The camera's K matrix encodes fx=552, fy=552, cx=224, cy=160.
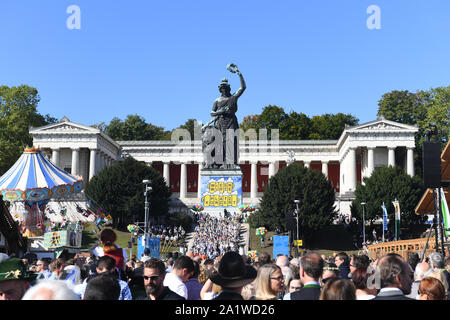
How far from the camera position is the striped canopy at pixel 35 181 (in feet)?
106

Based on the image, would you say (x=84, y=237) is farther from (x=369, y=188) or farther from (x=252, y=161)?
(x=252, y=161)

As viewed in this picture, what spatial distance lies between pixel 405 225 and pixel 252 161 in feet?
108

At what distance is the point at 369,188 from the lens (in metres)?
61.8

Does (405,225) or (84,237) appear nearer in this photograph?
(84,237)

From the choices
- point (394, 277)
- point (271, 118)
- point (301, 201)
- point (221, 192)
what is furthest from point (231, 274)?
point (271, 118)

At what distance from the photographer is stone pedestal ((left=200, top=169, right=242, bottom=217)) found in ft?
150

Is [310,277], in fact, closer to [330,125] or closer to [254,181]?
[254,181]

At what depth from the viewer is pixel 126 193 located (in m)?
62.6

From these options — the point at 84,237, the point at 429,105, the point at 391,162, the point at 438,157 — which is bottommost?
the point at 84,237

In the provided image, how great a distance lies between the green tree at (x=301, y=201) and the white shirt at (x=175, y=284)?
43.7 meters

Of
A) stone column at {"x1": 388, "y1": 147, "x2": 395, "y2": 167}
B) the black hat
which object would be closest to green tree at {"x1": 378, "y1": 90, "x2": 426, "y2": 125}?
stone column at {"x1": 388, "y1": 147, "x2": 395, "y2": 167}

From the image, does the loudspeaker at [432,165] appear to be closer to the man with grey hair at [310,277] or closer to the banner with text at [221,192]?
the man with grey hair at [310,277]
